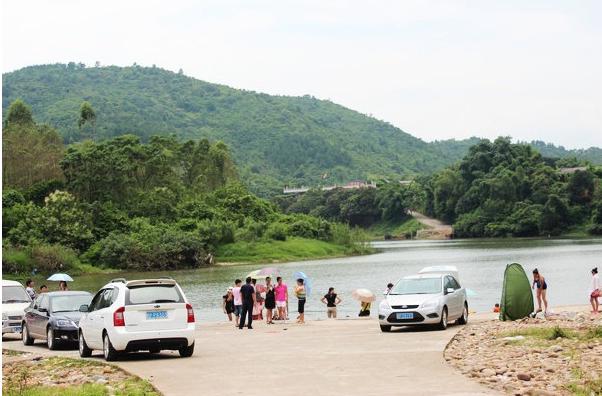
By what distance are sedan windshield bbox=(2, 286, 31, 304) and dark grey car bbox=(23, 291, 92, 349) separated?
297 centimetres

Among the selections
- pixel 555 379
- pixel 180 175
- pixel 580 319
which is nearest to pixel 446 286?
pixel 580 319

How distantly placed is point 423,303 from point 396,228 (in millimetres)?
161322

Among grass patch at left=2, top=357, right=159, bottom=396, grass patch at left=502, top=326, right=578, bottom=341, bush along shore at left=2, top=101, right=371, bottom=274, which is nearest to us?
grass patch at left=2, top=357, right=159, bottom=396

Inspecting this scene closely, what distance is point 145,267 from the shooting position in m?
95.6

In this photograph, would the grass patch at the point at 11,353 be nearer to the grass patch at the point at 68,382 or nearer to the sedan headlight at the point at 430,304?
the grass patch at the point at 68,382

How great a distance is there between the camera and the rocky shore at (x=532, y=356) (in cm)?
1412

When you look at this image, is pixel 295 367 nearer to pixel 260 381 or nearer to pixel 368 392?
pixel 260 381

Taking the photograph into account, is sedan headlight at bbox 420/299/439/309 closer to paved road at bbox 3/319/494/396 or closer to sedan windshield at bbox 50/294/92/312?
paved road at bbox 3/319/494/396

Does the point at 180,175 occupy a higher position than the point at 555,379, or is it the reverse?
the point at 180,175

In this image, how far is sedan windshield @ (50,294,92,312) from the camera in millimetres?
24666

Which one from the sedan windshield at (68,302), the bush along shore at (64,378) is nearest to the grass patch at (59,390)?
the bush along shore at (64,378)

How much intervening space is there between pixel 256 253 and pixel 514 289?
8106cm

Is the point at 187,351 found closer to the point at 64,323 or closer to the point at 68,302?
the point at 64,323

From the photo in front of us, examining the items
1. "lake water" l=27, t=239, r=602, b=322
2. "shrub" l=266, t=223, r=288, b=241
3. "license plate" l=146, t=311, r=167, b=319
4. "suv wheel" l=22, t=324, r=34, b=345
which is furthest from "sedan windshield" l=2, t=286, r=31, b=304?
"shrub" l=266, t=223, r=288, b=241
